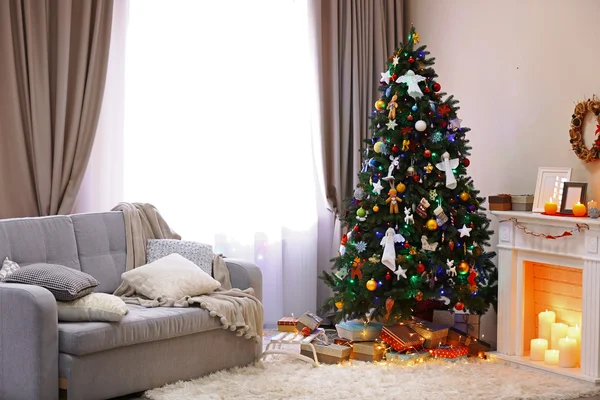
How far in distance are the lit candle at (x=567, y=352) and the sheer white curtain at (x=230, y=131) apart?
2.17m

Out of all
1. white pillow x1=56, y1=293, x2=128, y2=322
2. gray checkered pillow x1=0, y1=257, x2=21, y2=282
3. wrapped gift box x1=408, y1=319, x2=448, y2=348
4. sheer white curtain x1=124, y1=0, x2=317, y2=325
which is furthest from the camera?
sheer white curtain x1=124, y1=0, x2=317, y2=325

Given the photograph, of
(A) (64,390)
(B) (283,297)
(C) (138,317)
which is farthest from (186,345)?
(B) (283,297)

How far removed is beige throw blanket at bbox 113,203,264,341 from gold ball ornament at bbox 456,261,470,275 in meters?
1.28

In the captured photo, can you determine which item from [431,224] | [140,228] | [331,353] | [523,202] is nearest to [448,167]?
[431,224]

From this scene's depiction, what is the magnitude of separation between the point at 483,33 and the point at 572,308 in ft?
7.08

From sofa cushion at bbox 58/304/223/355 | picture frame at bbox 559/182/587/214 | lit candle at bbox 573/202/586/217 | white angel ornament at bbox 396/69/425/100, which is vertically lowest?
sofa cushion at bbox 58/304/223/355

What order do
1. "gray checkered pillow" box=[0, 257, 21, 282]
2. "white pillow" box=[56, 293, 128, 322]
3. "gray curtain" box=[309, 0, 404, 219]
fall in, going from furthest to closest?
"gray curtain" box=[309, 0, 404, 219] → "gray checkered pillow" box=[0, 257, 21, 282] → "white pillow" box=[56, 293, 128, 322]

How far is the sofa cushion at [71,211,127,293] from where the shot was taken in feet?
15.3

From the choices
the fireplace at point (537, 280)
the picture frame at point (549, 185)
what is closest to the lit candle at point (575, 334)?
the fireplace at point (537, 280)

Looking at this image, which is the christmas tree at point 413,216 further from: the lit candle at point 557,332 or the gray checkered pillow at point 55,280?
the gray checkered pillow at point 55,280

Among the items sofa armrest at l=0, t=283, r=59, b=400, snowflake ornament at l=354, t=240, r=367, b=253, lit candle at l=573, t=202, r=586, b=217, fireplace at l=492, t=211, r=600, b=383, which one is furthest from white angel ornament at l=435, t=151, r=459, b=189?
sofa armrest at l=0, t=283, r=59, b=400

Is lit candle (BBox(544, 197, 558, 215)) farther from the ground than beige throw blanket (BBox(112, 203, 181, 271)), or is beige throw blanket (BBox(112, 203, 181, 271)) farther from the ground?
lit candle (BBox(544, 197, 558, 215))

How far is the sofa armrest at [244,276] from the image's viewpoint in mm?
4969

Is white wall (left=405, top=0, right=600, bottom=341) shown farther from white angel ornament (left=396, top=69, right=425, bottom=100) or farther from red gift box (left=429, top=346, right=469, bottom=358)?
white angel ornament (left=396, top=69, right=425, bottom=100)
